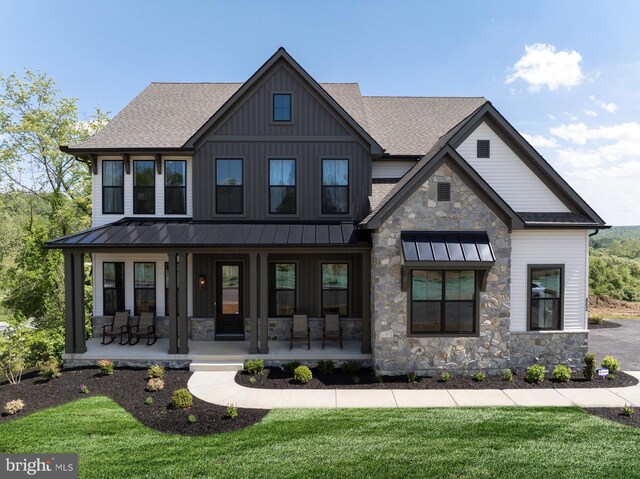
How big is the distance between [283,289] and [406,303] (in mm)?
4711

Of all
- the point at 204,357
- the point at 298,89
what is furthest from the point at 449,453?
the point at 298,89

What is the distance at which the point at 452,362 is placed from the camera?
10.5 metres

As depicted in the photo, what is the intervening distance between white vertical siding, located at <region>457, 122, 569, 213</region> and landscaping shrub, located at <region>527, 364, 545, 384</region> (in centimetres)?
463

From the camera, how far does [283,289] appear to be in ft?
43.4

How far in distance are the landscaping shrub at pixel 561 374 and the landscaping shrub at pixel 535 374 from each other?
0.34 metres

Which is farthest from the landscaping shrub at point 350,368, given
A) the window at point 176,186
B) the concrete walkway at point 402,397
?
the window at point 176,186

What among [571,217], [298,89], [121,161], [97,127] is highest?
[97,127]

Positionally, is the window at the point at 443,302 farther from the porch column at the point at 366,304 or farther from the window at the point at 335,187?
the window at the point at 335,187

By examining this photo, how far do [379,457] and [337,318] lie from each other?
6.36 meters

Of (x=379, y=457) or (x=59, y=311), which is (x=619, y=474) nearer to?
(x=379, y=457)

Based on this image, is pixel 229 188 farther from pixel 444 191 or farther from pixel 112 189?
pixel 444 191

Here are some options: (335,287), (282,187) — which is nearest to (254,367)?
(335,287)

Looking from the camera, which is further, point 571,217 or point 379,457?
point 571,217

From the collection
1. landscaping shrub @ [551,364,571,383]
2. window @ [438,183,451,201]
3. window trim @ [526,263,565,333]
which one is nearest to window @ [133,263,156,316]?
window @ [438,183,451,201]
